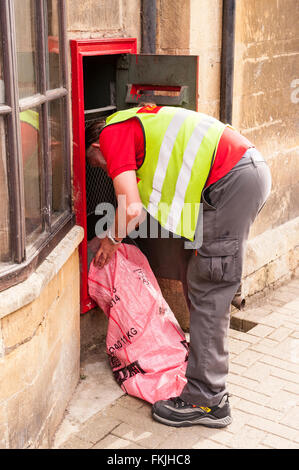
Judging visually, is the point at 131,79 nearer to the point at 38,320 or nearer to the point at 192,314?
the point at 192,314

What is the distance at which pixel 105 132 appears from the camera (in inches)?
134

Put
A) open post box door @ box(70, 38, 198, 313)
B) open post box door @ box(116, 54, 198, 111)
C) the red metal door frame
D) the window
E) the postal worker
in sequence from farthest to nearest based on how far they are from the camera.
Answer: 1. open post box door @ box(116, 54, 198, 111)
2. open post box door @ box(70, 38, 198, 313)
3. the red metal door frame
4. the postal worker
5. the window

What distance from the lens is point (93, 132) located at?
393 centimetres

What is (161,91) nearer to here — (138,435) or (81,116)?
(81,116)

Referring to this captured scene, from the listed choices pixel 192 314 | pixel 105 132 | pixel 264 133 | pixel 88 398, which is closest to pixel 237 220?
pixel 192 314

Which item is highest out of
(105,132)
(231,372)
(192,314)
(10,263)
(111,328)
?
(105,132)

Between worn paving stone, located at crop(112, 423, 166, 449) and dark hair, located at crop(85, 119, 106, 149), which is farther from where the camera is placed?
dark hair, located at crop(85, 119, 106, 149)

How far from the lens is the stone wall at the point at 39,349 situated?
2750 mm

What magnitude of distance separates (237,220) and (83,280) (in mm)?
1167

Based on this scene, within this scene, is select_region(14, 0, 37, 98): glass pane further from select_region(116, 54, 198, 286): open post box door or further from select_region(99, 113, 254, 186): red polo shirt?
select_region(116, 54, 198, 286): open post box door

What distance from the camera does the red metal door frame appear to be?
3.70 m

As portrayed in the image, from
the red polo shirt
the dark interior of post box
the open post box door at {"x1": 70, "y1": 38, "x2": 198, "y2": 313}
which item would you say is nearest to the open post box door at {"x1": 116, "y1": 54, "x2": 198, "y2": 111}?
the open post box door at {"x1": 70, "y1": 38, "x2": 198, "y2": 313}

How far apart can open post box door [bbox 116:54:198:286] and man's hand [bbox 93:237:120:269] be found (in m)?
0.44
